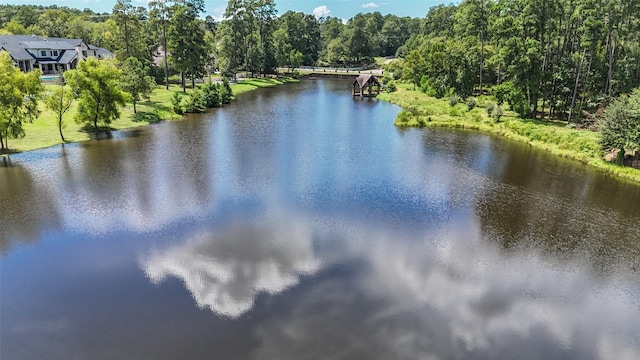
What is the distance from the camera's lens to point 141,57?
218 ft

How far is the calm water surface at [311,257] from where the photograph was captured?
48.1ft

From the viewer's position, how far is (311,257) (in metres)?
19.5

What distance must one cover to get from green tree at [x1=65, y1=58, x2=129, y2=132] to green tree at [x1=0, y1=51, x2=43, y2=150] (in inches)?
161

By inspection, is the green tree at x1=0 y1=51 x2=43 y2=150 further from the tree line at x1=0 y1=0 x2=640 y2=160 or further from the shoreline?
the tree line at x1=0 y1=0 x2=640 y2=160

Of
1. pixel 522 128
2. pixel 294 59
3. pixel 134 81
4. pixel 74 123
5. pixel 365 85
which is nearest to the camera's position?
pixel 74 123

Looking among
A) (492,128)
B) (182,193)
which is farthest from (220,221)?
(492,128)

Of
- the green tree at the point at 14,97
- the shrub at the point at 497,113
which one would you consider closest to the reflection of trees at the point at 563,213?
the shrub at the point at 497,113

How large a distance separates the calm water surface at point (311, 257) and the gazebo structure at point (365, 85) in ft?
133

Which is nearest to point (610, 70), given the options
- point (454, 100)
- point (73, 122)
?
point (454, 100)

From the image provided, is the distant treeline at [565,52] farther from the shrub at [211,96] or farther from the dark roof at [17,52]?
the dark roof at [17,52]

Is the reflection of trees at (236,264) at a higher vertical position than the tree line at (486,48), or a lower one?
lower

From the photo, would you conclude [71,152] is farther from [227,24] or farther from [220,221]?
[227,24]

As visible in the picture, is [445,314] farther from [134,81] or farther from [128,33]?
[128,33]

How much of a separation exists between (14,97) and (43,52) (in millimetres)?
45092
